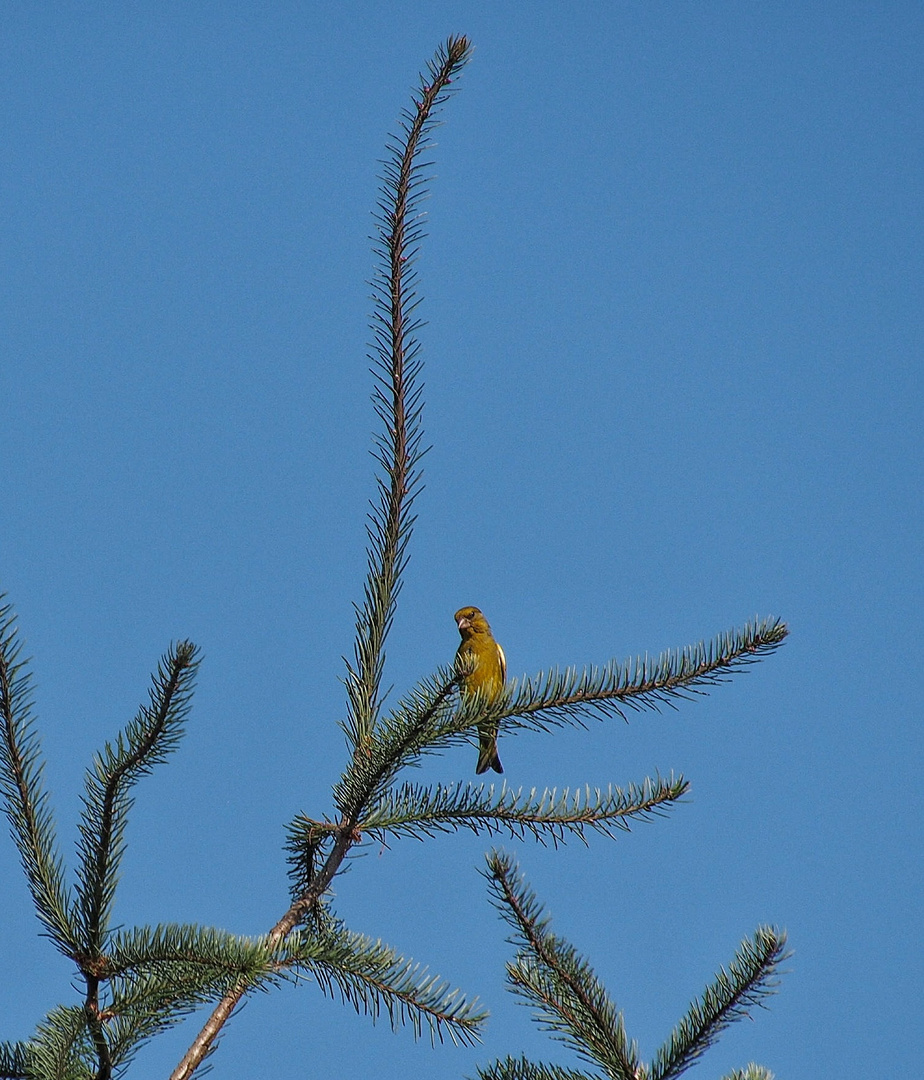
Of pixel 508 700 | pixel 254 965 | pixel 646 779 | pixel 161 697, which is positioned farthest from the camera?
pixel 508 700

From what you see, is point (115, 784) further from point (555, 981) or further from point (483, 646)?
point (483, 646)

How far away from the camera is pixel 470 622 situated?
6.52 metres

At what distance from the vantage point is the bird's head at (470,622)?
6516mm

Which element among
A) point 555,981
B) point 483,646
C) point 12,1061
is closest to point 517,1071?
point 555,981

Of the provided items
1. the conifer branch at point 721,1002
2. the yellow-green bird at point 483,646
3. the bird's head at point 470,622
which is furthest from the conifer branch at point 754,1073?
the bird's head at point 470,622

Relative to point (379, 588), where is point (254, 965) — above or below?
below

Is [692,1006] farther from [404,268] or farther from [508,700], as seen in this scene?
[404,268]

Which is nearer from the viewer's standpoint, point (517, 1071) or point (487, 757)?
point (517, 1071)

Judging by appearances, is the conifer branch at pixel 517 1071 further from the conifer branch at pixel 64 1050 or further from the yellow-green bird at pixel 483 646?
the yellow-green bird at pixel 483 646

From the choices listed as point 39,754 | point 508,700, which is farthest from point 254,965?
point 508,700

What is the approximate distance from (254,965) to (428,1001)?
18.4 inches

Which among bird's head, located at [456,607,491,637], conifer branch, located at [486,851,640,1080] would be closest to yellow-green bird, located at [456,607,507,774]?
bird's head, located at [456,607,491,637]

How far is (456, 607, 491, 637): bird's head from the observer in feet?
21.4

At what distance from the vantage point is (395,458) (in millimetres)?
2867
